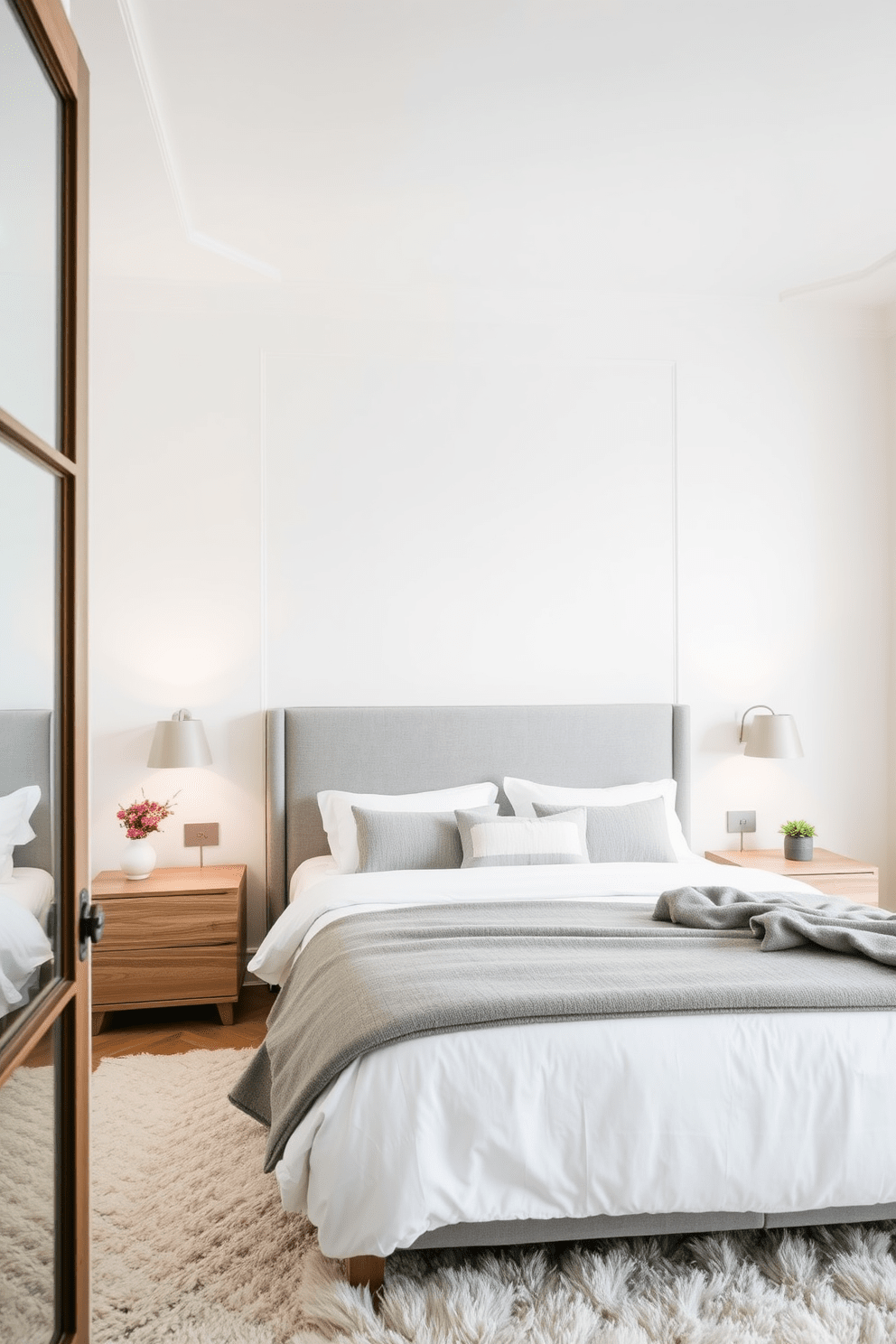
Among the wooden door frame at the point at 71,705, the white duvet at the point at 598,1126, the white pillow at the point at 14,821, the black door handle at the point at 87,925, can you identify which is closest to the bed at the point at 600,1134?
the white duvet at the point at 598,1126

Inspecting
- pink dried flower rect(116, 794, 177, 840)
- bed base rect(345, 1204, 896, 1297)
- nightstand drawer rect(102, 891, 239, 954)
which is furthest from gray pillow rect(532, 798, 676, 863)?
bed base rect(345, 1204, 896, 1297)

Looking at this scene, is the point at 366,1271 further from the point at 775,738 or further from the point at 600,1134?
the point at 775,738

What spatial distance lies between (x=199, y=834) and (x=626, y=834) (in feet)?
5.61

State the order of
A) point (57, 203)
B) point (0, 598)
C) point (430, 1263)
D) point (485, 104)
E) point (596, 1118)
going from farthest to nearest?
point (485, 104) → point (430, 1263) → point (596, 1118) → point (57, 203) → point (0, 598)

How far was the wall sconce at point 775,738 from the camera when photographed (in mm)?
4020

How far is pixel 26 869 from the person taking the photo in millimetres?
1183

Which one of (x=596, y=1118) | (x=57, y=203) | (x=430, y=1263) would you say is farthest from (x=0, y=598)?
(x=430, y=1263)

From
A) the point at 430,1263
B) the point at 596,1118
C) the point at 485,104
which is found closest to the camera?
the point at 596,1118

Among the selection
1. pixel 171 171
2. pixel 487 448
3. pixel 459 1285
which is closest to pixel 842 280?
pixel 487 448

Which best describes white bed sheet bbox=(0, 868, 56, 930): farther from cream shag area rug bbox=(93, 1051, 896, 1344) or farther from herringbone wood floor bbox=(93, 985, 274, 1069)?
herringbone wood floor bbox=(93, 985, 274, 1069)

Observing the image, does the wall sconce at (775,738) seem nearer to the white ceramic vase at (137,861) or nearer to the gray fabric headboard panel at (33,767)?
the white ceramic vase at (137,861)

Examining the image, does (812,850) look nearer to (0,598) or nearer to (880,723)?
(880,723)

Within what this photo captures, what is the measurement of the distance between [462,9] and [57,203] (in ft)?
5.08

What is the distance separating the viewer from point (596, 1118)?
192 cm
